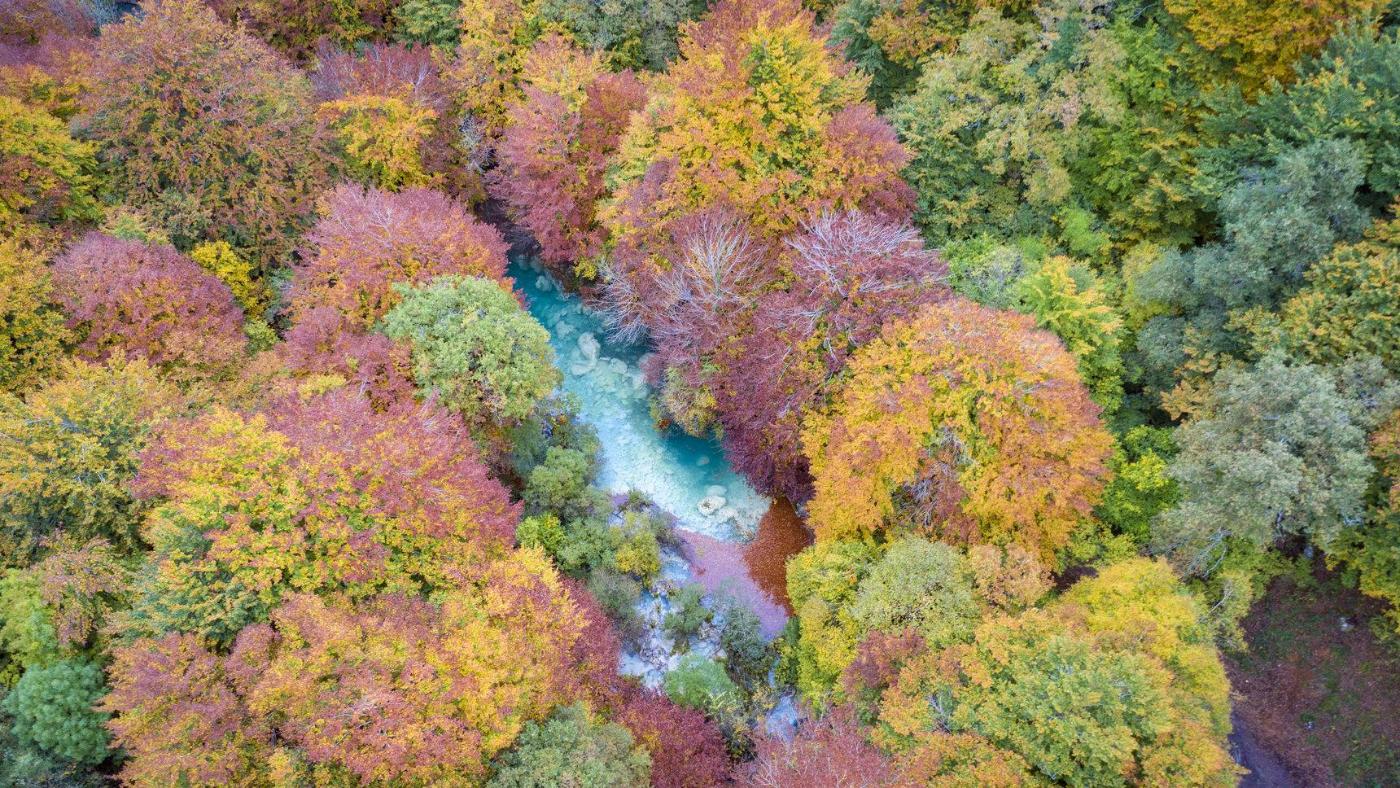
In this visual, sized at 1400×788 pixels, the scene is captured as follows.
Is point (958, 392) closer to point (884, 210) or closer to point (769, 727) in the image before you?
point (884, 210)

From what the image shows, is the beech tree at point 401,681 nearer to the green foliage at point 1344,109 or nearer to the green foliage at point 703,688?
the green foliage at point 703,688

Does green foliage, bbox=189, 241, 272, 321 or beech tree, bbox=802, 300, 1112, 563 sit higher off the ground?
beech tree, bbox=802, 300, 1112, 563

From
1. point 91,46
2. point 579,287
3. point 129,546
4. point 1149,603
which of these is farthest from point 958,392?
point 91,46

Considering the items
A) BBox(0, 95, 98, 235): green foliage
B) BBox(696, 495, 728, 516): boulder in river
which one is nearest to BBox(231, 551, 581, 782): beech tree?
BBox(696, 495, 728, 516): boulder in river

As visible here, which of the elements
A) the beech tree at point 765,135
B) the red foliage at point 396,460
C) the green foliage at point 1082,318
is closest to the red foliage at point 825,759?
the red foliage at point 396,460

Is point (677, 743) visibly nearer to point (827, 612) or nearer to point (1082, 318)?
point (827, 612)

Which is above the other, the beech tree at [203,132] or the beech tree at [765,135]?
the beech tree at [765,135]

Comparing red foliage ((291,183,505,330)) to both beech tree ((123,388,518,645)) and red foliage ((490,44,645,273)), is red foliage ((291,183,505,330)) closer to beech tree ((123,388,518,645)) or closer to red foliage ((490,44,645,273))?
red foliage ((490,44,645,273))
